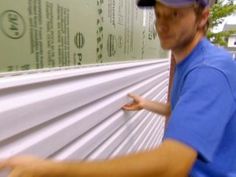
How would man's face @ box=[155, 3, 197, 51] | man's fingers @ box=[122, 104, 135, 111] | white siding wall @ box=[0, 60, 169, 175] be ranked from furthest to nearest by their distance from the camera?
man's fingers @ box=[122, 104, 135, 111], man's face @ box=[155, 3, 197, 51], white siding wall @ box=[0, 60, 169, 175]

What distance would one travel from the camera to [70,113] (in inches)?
50.4

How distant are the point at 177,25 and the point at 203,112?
17.1 inches

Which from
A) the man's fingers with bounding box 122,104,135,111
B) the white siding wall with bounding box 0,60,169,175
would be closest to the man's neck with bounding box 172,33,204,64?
the white siding wall with bounding box 0,60,169,175

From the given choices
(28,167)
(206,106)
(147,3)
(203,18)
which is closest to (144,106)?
(147,3)

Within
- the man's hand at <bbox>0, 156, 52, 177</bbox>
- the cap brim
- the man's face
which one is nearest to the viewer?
the man's hand at <bbox>0, 156, 52, 177</bbox>

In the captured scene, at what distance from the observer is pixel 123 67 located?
191cm

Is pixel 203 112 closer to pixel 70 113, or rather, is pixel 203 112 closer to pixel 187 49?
pixel 187 49

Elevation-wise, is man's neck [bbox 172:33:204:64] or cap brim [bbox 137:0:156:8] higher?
cap brim [bbox 137:0:156:8]

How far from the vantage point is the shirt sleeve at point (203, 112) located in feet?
3.01

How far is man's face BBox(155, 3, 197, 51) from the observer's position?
1.19 meters

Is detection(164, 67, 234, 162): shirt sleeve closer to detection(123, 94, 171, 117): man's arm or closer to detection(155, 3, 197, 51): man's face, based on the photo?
detection(155, 3, 197, 51): man's face

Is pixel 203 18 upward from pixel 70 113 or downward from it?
upward

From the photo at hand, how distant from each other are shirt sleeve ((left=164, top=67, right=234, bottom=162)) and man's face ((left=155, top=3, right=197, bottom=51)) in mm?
256

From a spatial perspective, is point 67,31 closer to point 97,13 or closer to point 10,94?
point 97,13
